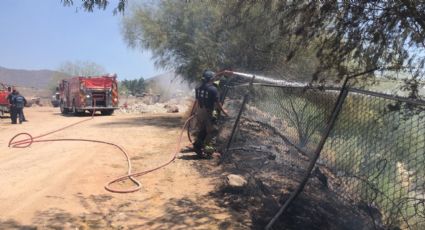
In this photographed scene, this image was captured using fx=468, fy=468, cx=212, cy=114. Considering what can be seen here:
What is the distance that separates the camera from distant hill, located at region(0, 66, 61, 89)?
503 ft

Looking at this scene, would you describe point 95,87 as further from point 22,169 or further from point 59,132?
point 22,169

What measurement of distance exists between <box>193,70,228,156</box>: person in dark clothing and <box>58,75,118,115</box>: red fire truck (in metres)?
19.7

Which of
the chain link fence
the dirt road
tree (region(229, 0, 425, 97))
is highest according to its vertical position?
tree (region(229, 0, 425, 97))

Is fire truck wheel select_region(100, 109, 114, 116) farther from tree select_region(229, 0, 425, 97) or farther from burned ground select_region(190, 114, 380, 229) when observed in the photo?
tree select_region(229, 0, 425, 97)

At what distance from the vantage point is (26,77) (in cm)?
16238

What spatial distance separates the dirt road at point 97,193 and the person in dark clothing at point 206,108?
0.52 meters

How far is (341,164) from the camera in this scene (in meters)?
5.18

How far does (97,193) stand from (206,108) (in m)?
3.63

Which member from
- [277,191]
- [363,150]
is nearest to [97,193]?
[277,191]

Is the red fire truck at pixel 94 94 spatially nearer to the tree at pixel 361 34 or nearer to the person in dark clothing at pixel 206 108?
the person in dark clothing at pixel 206 108

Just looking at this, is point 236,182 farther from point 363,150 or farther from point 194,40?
point 194,40

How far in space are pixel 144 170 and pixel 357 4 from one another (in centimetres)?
555

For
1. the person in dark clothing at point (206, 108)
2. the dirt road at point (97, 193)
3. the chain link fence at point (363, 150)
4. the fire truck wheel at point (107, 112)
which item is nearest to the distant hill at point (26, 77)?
the fire truck wheel at point (107, 112)

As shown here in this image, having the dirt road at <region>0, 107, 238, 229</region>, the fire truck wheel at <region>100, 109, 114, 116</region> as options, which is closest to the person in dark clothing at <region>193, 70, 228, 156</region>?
the dirt road at <region>0, 107, 238, 229</region>
